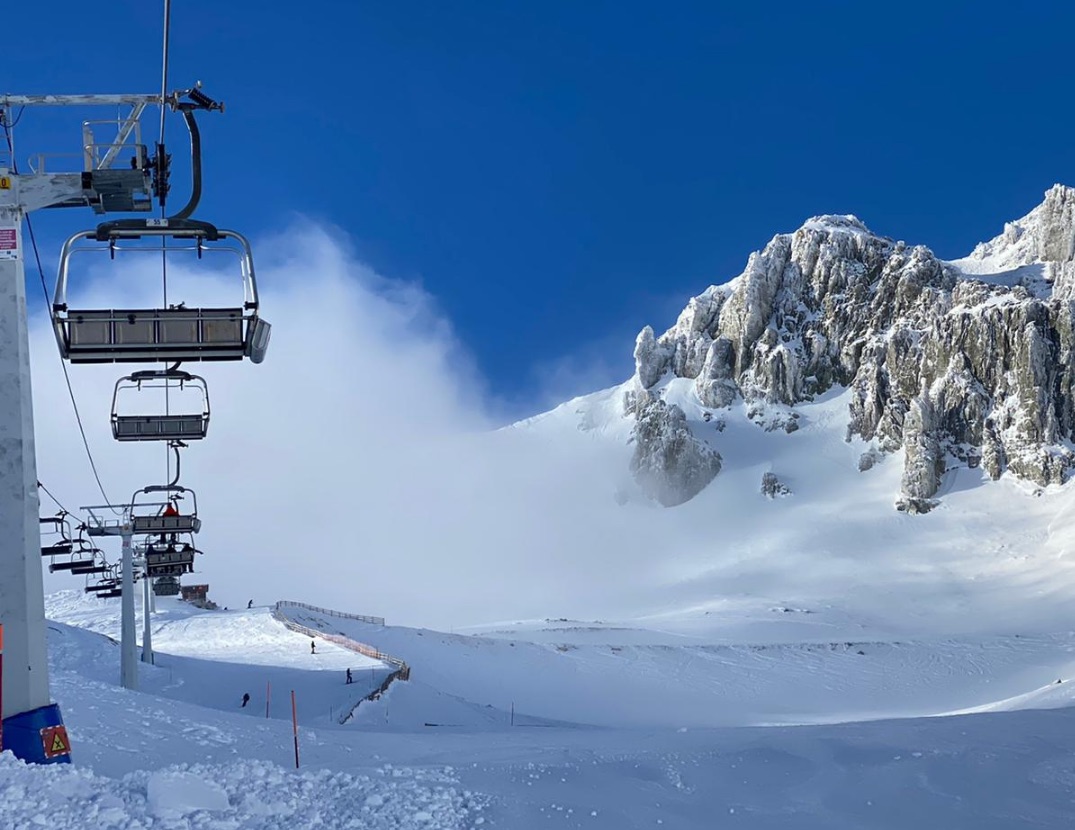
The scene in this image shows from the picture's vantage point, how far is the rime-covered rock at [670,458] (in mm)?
139375

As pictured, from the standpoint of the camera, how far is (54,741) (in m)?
8.56

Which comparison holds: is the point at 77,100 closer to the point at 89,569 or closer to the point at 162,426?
the point at 162,426

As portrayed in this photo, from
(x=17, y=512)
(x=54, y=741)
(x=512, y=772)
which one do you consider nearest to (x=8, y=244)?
(x=17, y=512)

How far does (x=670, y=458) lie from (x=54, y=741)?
13497 cm

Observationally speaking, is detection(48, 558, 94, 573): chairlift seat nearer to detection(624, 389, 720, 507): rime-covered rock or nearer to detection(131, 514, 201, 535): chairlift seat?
detection(131, 514, 201, 535): chairlift seat

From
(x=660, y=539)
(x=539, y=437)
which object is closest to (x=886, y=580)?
(x=660, y=539)

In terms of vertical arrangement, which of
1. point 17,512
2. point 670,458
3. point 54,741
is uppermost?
point 670,458

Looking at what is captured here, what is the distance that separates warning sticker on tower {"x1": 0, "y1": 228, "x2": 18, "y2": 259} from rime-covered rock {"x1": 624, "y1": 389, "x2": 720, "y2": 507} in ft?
437

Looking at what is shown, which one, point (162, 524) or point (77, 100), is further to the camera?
point (162, 524)

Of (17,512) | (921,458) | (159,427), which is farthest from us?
(921,458)

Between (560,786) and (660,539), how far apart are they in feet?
398

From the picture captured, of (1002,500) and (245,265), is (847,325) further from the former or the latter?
(245,265)

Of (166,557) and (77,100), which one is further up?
(77,100)

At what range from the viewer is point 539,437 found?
182 metres
